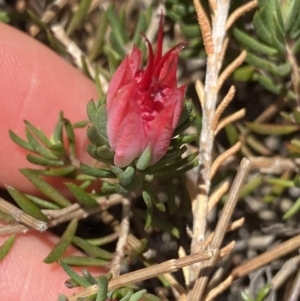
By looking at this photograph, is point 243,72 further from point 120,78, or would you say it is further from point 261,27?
point 120,78

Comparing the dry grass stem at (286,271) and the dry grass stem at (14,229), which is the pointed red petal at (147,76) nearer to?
the dry grass stem at (14,229)

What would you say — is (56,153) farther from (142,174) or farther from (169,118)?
(169,118)

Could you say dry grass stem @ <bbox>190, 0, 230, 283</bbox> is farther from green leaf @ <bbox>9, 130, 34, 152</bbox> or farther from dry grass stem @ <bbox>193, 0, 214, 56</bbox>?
green leaf @ <bbox>9, 130, 34, 152</bbox>

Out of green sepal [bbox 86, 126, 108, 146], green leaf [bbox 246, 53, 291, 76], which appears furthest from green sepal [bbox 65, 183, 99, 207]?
green leaf [bbox 246, 53, 291, 76]

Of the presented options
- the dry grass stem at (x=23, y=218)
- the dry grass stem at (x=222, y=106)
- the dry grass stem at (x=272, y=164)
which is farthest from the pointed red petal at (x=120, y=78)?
the dry grass stem at (x=272, y=164)

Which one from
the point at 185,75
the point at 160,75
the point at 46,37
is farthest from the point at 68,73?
the point at 160,75

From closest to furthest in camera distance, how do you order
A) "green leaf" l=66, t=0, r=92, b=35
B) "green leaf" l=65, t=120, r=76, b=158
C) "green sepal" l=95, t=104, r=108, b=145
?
"green sepal" l=95, t=104, r=108, b=145 < "green leaf" l=65, t=120, r=76, b=158 < "green leaf" l=66, t=0, r=92, b=35
